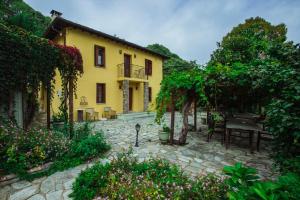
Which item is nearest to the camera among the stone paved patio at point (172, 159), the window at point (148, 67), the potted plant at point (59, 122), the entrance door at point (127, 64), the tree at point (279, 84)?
the tree at point (279, 84)

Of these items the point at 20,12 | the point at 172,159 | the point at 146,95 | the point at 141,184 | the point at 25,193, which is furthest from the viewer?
the point at 146,95

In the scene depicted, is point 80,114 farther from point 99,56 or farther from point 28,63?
point 28,63

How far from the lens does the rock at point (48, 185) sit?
3.02 metres

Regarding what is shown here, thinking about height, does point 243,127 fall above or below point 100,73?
below

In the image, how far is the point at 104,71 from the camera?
12141 millimetres

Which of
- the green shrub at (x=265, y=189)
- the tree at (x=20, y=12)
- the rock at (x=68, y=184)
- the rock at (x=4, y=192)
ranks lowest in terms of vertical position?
the rock at (x=4, y=192)

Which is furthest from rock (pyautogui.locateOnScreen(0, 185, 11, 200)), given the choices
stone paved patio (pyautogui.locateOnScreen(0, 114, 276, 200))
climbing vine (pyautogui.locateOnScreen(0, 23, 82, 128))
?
climbing vine (pyautogui.locateOnScreen(0, 23, 82, 128))

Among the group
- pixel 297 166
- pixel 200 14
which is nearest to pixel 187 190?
pixel 297 166

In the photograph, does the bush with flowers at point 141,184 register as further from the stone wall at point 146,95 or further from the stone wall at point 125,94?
the stone wall at point 146,95

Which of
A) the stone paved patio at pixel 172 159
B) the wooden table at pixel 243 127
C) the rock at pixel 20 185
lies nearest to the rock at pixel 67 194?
the stone paved patio at pixel 172 159

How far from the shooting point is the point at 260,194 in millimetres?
1325

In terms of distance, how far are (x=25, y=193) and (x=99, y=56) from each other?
10.2 meters

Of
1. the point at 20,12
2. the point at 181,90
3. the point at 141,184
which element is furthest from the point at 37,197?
the point at 20,12

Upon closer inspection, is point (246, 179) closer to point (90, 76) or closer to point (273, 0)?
point (273, 0)
